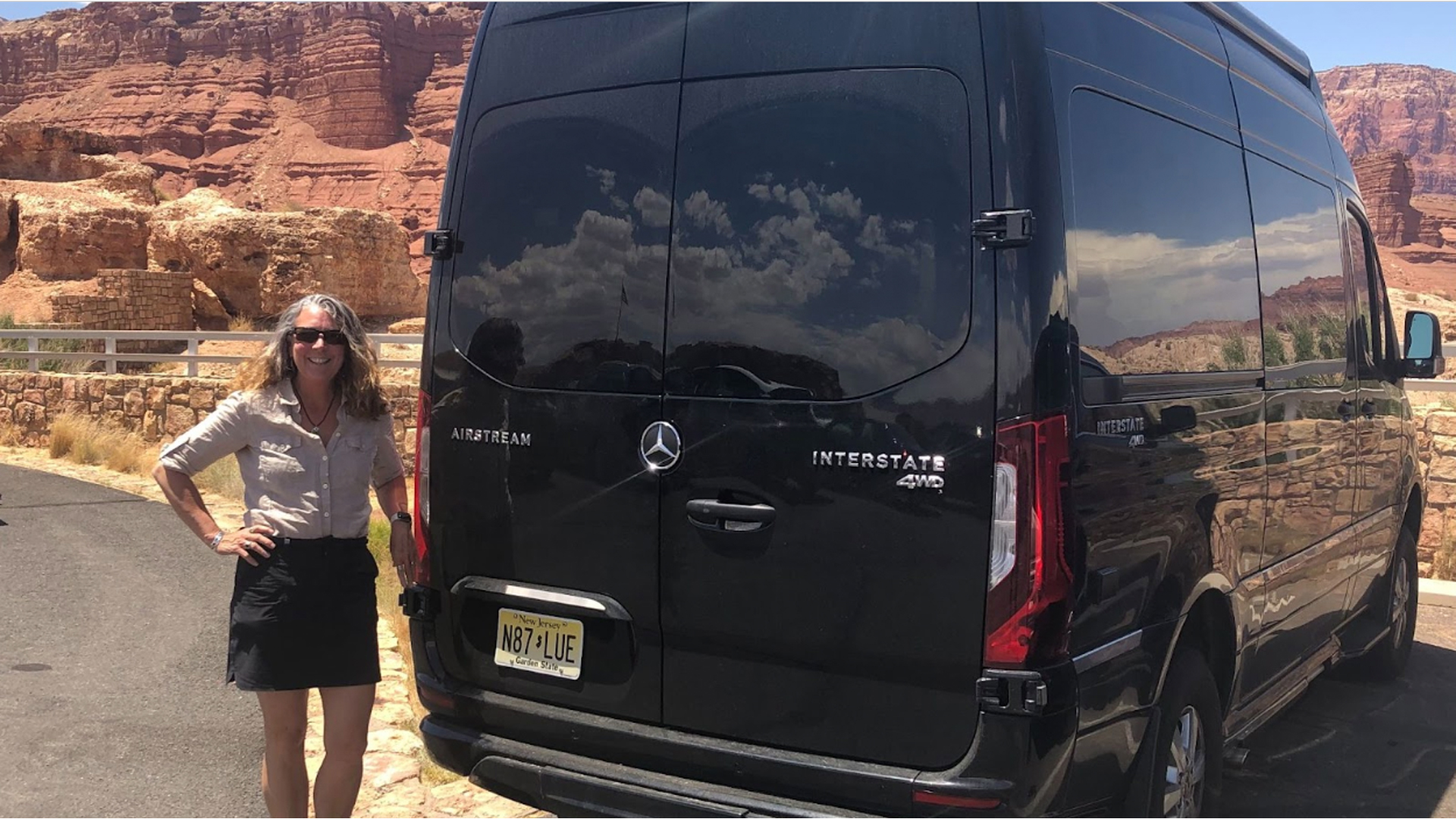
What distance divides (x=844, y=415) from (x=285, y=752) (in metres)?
1.92

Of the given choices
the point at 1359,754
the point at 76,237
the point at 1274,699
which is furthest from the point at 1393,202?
the point at 1274,699

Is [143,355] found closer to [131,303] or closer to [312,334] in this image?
[131,303]

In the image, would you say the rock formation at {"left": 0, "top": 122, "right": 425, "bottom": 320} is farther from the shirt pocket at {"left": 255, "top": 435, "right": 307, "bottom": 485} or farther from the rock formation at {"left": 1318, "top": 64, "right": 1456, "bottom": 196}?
the rock formation at {"left": 1318, "top": 64, "right": 1456, "bottom": 196}

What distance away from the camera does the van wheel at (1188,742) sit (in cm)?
352

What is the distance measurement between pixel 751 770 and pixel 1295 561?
94.9 inches

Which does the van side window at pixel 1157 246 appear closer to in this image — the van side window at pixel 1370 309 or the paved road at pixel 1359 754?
the van side window at pixel 1370 309

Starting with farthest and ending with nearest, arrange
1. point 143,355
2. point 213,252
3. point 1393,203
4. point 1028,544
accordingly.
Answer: point 1393,203 → point 213,252 → point 143,355 → point 1028,544

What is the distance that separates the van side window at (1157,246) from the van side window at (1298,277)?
6.8 inches

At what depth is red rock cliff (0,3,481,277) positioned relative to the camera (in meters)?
88.9

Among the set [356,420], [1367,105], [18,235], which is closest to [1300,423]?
[356,420]

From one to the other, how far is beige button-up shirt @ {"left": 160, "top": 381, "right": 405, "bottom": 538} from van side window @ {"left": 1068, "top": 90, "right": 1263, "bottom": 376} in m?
2.09

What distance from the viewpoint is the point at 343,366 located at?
12.4 ft

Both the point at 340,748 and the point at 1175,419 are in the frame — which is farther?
the point at 340,748

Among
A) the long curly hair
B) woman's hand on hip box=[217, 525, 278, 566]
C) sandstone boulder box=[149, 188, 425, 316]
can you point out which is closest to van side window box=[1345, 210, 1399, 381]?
the long curly hair
